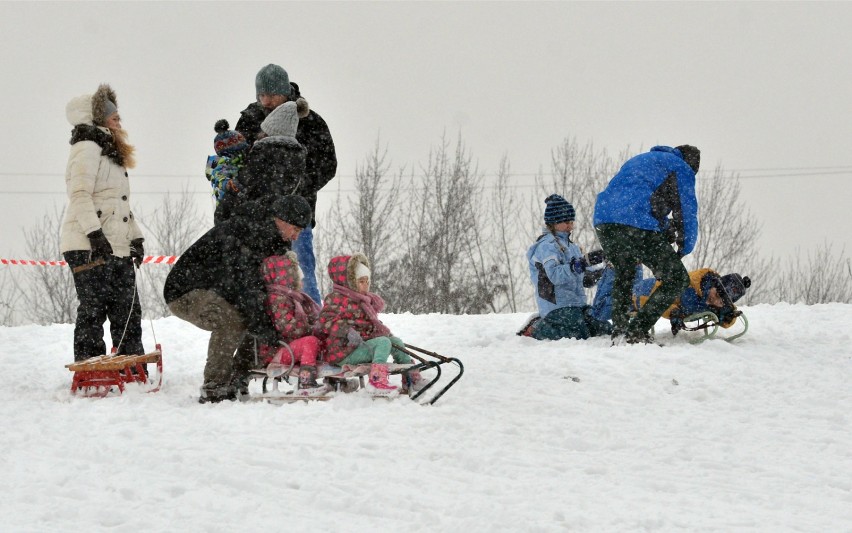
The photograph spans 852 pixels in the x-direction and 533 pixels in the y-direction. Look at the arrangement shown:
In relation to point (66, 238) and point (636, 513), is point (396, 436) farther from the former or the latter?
point (66, 238)

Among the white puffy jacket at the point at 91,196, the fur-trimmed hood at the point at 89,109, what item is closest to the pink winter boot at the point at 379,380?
the white puffy jacket at the point at 91,196

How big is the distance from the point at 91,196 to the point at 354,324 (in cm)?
239

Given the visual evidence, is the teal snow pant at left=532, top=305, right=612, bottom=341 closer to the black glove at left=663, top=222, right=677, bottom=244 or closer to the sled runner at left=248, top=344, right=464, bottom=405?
the black glove at left=663, top=222, right=677, bottom=244

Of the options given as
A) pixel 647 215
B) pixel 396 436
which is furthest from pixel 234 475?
pixel 647 215

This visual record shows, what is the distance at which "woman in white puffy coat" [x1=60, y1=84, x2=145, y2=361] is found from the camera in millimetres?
6652

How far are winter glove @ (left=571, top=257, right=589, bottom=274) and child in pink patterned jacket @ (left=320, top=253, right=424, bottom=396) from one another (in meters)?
3.20

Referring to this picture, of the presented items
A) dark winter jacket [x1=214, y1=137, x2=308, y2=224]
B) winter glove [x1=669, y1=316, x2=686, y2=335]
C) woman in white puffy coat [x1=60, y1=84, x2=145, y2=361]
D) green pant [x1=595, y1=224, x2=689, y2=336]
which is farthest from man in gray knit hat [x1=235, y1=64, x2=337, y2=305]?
winter glove [x1=669, y1=316, x2=686, y2=335]

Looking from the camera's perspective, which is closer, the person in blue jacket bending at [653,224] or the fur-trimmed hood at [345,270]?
the fur-trimmed hood at [345,270]

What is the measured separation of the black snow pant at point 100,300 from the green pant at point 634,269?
4113mm

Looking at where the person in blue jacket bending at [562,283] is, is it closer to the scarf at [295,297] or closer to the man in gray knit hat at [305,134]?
the man in gray knit hat at [305,134]

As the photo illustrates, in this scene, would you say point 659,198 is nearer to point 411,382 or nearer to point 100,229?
point 411,382

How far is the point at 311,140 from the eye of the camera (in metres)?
7.21

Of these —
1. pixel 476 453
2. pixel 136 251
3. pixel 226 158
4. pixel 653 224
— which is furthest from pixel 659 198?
pixel 136 251

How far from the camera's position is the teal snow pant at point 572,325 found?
8.76 metres
